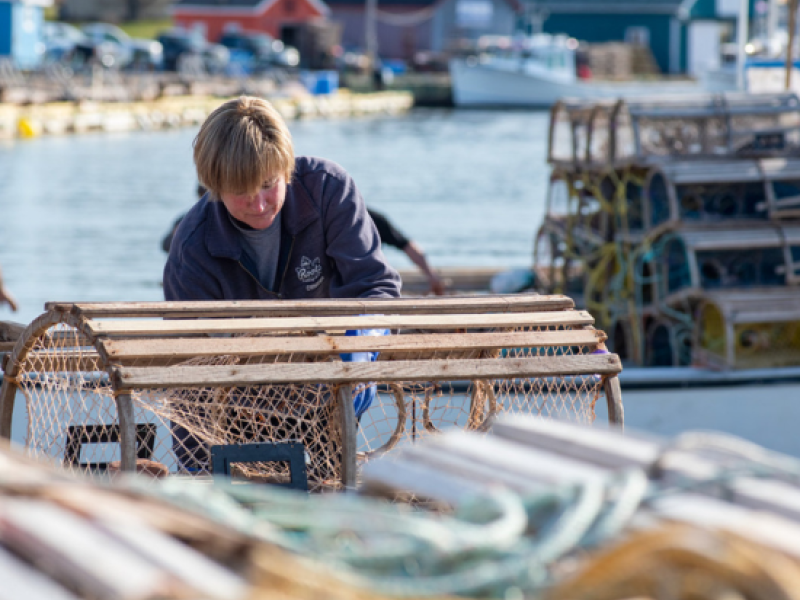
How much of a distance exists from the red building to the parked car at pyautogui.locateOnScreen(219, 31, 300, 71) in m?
3.05

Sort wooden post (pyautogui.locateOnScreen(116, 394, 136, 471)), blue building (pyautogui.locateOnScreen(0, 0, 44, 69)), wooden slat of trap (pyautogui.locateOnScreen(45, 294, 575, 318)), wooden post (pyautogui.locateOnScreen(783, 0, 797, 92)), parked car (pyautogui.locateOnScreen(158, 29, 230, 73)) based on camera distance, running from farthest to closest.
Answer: parked car (pyautogui.locateOnScreen(158, 29, 230, 73)) → blue building (pyautogui.locateOnScreen(0, 0, 44, 69)) → wooden post (pyautogui.locateOnScreen(783, 0, 797, 92)) → wooden slat of trap (pyautogui.locateOnScreen(45, 294, 575, 318)) → wooden post (pyautogui.locateOnScreen(116, 394, 136, 471))

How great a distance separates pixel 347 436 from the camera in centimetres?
295

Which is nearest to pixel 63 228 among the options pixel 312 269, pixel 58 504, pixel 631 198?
pixel 631 198

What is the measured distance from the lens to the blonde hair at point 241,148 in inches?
123

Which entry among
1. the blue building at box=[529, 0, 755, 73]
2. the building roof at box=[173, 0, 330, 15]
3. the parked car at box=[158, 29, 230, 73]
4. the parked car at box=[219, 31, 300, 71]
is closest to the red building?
the building roof at box=[173, 0, 330, 15]

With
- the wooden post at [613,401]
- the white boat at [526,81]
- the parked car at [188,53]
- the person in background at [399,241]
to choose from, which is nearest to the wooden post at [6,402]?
the wooden post at [613,401]

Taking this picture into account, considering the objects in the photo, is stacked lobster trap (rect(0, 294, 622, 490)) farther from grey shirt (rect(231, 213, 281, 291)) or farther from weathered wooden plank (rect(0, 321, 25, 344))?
weathered wooden plank (rect(0, 321, 25, 344))

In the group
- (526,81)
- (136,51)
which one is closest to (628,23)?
(526,81)

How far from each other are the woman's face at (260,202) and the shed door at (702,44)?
1943 inches

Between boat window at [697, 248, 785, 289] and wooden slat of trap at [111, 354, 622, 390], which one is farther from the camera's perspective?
boat window at [697, 248, 785, 289]

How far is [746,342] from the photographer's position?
607 cm

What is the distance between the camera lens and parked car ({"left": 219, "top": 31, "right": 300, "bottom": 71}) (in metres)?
46.5

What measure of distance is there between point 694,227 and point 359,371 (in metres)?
3.52

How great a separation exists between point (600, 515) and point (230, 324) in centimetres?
169
